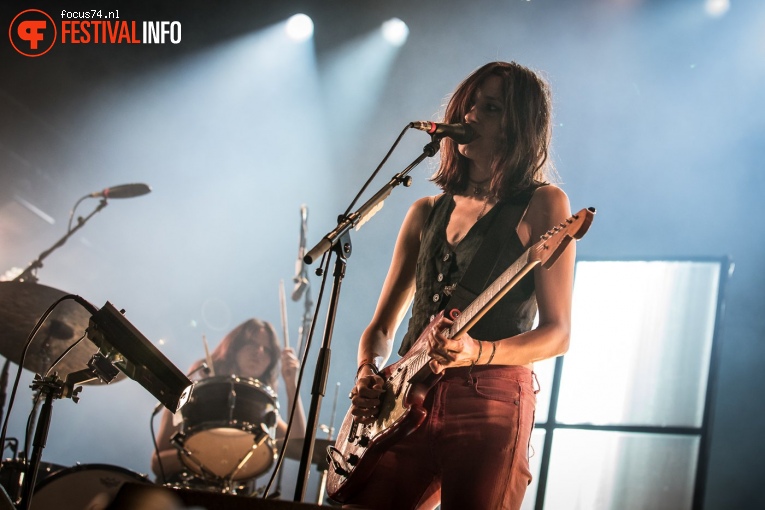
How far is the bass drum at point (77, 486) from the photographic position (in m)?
3.94

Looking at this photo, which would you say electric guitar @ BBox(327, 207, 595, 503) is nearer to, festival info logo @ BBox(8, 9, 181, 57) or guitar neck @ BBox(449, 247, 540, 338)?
guitar neck @ BBox(449, 247, 540, 338)

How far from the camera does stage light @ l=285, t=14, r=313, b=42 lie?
823 cm

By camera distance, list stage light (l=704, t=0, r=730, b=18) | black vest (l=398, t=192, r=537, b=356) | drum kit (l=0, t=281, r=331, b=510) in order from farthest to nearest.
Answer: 1. stage light (l=704, t=0, r=730, b=18)
2. drum kit (l=0, t=281, r=331, b=510)
3. black vest (l=398, t=192, r=537, b=356)

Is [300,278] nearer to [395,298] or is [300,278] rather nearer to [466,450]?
[395,298]

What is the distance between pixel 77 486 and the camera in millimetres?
4039

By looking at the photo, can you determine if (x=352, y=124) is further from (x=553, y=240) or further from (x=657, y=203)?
(x=553, y=240)

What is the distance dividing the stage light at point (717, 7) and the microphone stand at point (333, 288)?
4658 mm

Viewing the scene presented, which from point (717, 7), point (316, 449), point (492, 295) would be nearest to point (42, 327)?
point (316, 449)

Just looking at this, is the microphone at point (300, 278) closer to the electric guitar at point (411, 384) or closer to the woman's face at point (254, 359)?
the woman's face at point (254, 359)

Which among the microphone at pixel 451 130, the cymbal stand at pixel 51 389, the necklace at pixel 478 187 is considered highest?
the microphone at pixel 451 130

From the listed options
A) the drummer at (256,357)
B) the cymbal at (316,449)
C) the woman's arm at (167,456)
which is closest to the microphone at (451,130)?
the cymbal at (316,449)

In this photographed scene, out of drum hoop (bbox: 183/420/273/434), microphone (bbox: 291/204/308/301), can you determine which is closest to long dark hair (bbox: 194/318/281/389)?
microphone (bbox: 291/204/308/301)

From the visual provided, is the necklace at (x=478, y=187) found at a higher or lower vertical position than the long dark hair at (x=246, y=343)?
higher

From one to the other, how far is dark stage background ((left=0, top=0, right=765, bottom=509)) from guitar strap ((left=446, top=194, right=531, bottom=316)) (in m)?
3.94
